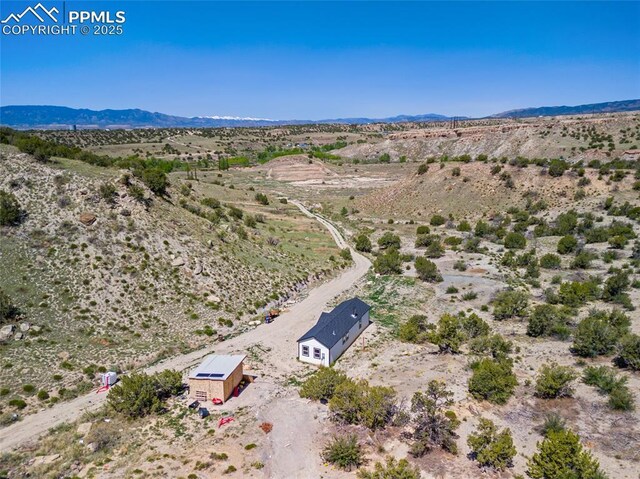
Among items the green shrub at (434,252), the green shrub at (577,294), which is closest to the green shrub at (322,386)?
the green shrub at (577,294)

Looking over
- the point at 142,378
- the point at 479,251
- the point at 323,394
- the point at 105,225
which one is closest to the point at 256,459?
the point at 323,394

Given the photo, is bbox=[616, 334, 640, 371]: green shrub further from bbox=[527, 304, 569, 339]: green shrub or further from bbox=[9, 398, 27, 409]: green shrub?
bbox=[9, 398, 27, 409]: green shrub

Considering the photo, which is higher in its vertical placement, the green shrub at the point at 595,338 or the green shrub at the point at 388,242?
the green shrub at the point at 595,338

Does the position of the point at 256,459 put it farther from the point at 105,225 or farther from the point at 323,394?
the point at 105,225

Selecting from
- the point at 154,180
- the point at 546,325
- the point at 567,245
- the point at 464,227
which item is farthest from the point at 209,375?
the point at 464,227

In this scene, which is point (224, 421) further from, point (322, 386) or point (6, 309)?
point (6, 309)

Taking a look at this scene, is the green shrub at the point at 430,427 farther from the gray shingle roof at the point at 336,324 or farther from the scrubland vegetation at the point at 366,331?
the gray shingle roof at the point at 336,324

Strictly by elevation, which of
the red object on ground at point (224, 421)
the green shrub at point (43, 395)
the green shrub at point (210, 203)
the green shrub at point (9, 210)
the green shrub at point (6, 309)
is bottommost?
the red object on ground at point (224, 421)
